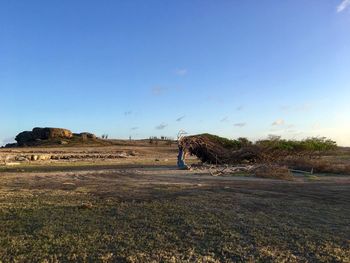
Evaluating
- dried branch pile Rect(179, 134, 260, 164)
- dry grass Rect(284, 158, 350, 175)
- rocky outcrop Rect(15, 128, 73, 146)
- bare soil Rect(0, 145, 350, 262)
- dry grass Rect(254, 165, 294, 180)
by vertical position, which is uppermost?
rocky outcrop Rect(15, 128, 73, 146)

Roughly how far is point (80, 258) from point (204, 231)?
2376 millimetres

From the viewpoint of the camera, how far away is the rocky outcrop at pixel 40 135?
226 ft

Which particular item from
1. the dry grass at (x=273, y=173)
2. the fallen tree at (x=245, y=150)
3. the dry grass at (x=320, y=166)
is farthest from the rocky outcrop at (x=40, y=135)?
the dry grass at (x=273, y=173)

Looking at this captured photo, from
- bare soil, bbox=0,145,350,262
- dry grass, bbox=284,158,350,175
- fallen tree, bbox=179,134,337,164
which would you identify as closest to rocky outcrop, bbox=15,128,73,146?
fallen tree, bbox=179,134,337,164

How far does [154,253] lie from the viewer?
6.59m

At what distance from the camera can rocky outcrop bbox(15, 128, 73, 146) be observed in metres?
68.8

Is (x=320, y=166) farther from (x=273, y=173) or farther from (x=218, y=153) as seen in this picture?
(x=218, y=153)

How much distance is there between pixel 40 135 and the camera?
69625mm

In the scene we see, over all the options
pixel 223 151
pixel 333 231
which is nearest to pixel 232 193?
pixel 333 231

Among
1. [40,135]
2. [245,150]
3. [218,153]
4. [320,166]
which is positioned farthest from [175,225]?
[40,135]

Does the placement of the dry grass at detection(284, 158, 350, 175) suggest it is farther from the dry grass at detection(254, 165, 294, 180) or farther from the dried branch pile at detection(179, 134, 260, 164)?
the dry grass at detection(254, 165, 294, 180)

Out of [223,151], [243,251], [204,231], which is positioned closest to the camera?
[243,251]

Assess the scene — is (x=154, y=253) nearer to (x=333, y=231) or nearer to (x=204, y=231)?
(x=204, y=231)

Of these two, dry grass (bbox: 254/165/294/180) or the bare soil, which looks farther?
dry grass (bbox: 254/165/294/180)
